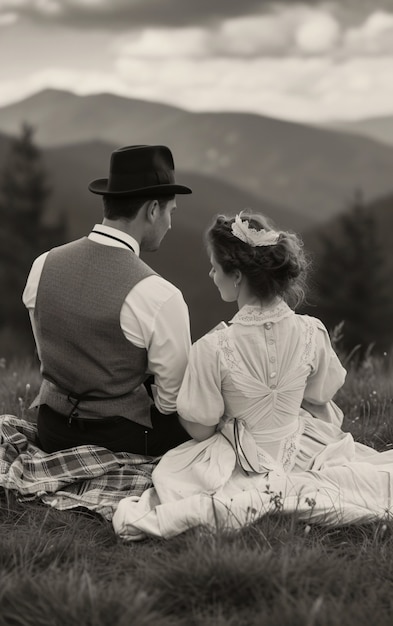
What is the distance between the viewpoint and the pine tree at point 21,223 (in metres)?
39.2

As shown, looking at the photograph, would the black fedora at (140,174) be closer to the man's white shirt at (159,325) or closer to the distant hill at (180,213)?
the man's white shirt at (159,325)

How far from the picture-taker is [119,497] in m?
3.80

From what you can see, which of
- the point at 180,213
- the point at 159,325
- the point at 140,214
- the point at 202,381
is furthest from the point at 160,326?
the point at 180,213

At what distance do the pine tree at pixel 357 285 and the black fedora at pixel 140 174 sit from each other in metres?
34.7

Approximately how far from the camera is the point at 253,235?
374cm

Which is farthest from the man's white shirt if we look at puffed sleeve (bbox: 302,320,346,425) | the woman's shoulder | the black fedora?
puffed sleeve (bbox: 302,320,346,425)

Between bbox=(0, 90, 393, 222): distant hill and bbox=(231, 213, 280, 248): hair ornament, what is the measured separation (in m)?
134

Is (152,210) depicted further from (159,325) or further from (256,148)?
(256,148)

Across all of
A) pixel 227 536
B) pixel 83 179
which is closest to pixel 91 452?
pixel 227 536

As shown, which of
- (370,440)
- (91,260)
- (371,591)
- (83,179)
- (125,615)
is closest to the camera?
(125,615)

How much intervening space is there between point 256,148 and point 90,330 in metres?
179

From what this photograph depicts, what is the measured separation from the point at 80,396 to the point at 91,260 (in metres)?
0.70

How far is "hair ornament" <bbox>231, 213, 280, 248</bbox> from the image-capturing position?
374 cm

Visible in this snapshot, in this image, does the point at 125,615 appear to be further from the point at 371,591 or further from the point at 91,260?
the point at 91,260
